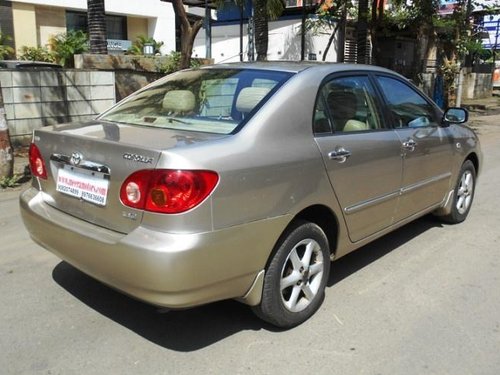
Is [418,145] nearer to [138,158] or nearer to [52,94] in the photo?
[138,158]

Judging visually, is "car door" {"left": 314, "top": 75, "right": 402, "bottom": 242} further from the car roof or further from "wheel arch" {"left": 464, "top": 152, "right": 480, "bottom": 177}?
"wheel arch" {"left": 464, "top": 152, "right": 480, "bottom": 177}

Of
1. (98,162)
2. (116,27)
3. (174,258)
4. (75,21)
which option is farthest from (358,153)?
(116,27)

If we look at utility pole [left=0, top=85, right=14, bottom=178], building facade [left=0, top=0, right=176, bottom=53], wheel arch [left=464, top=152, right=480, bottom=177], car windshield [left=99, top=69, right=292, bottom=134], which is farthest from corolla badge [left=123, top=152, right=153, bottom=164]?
building facade [left=0, top=0, right=176, bottom=53]

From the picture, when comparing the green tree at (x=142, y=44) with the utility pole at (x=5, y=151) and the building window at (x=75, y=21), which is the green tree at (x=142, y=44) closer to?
the building window at (x=75, y=21)

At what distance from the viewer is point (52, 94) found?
365 inches

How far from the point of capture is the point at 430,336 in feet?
11.2

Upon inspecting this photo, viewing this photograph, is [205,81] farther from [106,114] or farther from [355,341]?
[355,341]

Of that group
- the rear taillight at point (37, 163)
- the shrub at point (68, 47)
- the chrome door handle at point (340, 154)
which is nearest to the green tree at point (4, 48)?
the shrub at point (68, 47)

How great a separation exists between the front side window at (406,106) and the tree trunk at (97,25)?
716cm

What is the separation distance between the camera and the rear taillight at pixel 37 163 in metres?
3.55

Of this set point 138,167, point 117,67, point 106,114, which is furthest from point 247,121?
point 117,67

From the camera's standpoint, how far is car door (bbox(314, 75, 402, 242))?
3.63 metres

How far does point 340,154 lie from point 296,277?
86cm

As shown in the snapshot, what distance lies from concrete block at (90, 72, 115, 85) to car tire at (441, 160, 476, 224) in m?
6.60
